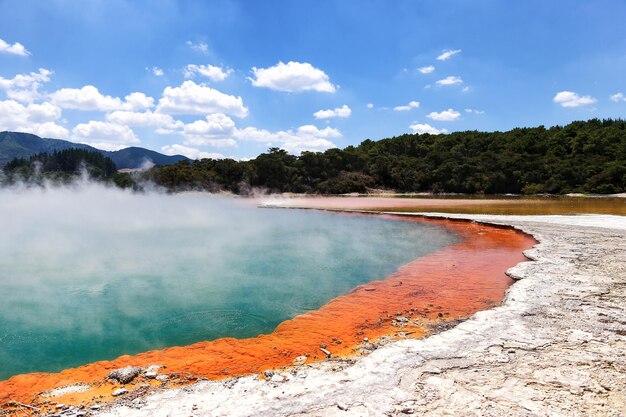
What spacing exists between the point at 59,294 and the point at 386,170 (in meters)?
53.3

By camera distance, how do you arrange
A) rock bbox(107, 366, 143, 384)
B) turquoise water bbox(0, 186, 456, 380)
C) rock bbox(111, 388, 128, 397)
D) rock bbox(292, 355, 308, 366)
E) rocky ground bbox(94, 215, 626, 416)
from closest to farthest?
rocky ground bbox(94, 215, 626, 416), rock bbox(111, 388, 128, 397), rock bbox(107, 366, 143, 384), rock bbox(292, 355, 308, 366), turquoise water bbox(0, 186, 456, 380)

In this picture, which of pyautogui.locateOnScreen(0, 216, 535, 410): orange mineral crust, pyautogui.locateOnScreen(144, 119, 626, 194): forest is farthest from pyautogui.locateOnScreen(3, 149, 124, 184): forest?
pyautogui.locateOnScreen(0, 216, 535, 410): orange mineral crust

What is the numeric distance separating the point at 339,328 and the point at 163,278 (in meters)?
5.28

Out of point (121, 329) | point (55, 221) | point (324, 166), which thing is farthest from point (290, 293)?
point (324, 166)

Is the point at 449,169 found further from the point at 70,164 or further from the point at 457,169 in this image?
the point at 70,164

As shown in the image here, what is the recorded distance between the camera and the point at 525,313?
19.7 feet

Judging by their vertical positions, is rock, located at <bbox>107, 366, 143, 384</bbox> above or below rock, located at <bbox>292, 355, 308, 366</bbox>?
below

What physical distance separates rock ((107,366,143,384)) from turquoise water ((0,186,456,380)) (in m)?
A: 1.08

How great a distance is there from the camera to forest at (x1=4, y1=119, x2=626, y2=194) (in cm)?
4753

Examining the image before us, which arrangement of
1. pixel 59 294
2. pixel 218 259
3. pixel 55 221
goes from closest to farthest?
pixel 59 294
pixel 218 259
pixel 55 221

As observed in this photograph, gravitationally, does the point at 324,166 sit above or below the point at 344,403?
above

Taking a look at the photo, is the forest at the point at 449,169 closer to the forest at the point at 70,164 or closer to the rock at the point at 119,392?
the forest at the point at 70,164

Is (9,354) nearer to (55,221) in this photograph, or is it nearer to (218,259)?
(218,259)

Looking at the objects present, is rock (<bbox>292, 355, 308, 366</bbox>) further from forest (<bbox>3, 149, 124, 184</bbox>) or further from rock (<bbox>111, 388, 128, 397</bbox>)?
forest (<bbox>3, 149, 124, 184</bbox>)
